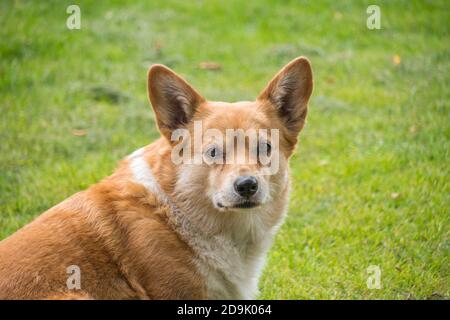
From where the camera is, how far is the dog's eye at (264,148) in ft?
13.0

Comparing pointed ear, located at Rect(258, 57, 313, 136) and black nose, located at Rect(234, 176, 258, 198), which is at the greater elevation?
pointed ear, located at Rect(258, 57, 313, 136)

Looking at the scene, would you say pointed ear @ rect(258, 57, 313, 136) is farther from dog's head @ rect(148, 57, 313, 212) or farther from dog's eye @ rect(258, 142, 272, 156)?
dog's eye @ rect(258, 142, 272, 156)

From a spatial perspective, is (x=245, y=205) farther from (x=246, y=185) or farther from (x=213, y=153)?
(x=213, y=153)

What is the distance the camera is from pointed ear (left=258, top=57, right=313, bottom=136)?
4191mm

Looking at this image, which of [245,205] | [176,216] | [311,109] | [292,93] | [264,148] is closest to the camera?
[245,205]

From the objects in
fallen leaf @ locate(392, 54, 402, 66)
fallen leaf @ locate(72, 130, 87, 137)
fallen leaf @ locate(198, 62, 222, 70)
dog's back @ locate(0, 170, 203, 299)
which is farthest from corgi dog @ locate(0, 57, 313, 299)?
fallen leaf @ locate(392, 54, 402, 66)

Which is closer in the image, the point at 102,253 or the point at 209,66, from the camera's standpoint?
the point at 102,253

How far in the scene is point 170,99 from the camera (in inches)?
163

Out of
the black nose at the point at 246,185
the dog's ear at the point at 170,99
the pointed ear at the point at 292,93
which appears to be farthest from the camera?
the pointed ear at the point at 292,93

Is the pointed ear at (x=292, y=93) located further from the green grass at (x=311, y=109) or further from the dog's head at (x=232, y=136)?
the green grass at (x=311, y=109)

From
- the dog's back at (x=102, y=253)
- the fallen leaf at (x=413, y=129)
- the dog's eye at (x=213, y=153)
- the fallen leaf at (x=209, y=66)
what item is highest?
the fallen leaf at (x=209, y=66)

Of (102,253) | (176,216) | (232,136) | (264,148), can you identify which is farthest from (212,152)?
(102,253)

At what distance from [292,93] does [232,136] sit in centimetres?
64

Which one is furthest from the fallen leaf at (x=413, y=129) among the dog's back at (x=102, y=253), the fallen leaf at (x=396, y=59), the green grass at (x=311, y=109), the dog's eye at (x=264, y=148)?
the dog's back at (x=102, y=253)
